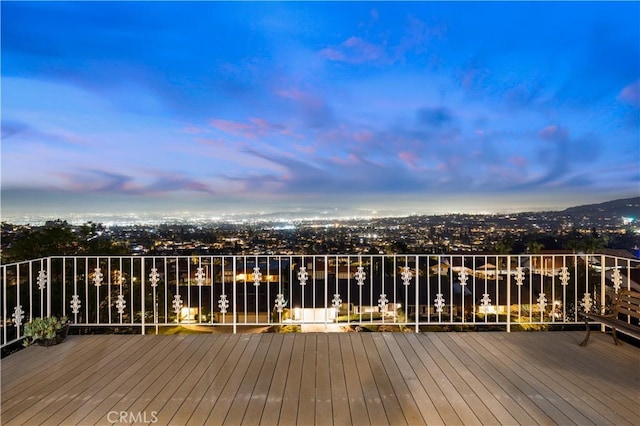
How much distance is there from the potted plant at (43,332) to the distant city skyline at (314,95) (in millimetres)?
5936

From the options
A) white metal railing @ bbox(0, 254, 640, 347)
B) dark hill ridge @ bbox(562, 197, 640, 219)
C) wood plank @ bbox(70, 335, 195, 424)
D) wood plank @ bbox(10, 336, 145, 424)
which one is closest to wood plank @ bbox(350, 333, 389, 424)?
white metal railing @ bbox(0, 254, 640, 347)

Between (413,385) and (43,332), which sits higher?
(43,332)

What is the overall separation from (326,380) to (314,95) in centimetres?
855

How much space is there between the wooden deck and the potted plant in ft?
0.39

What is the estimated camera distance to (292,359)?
335 cm

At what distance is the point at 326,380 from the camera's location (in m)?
2.86

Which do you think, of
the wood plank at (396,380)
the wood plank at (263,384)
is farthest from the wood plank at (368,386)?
the wood plank at (263,384)

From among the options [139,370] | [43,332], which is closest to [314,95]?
[43,332]

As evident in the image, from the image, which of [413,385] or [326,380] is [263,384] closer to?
[326,380]

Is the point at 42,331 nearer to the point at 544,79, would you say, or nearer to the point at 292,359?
the point at 292,359

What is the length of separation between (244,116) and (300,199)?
5.99 m

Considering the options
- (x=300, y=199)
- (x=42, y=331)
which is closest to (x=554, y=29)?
(x=300, y=199)

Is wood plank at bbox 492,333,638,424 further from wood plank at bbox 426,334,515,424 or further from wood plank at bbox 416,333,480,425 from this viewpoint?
wood plank at bbox 416,333,480,425

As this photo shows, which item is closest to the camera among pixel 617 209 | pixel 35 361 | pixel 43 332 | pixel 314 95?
pixel 35 361
